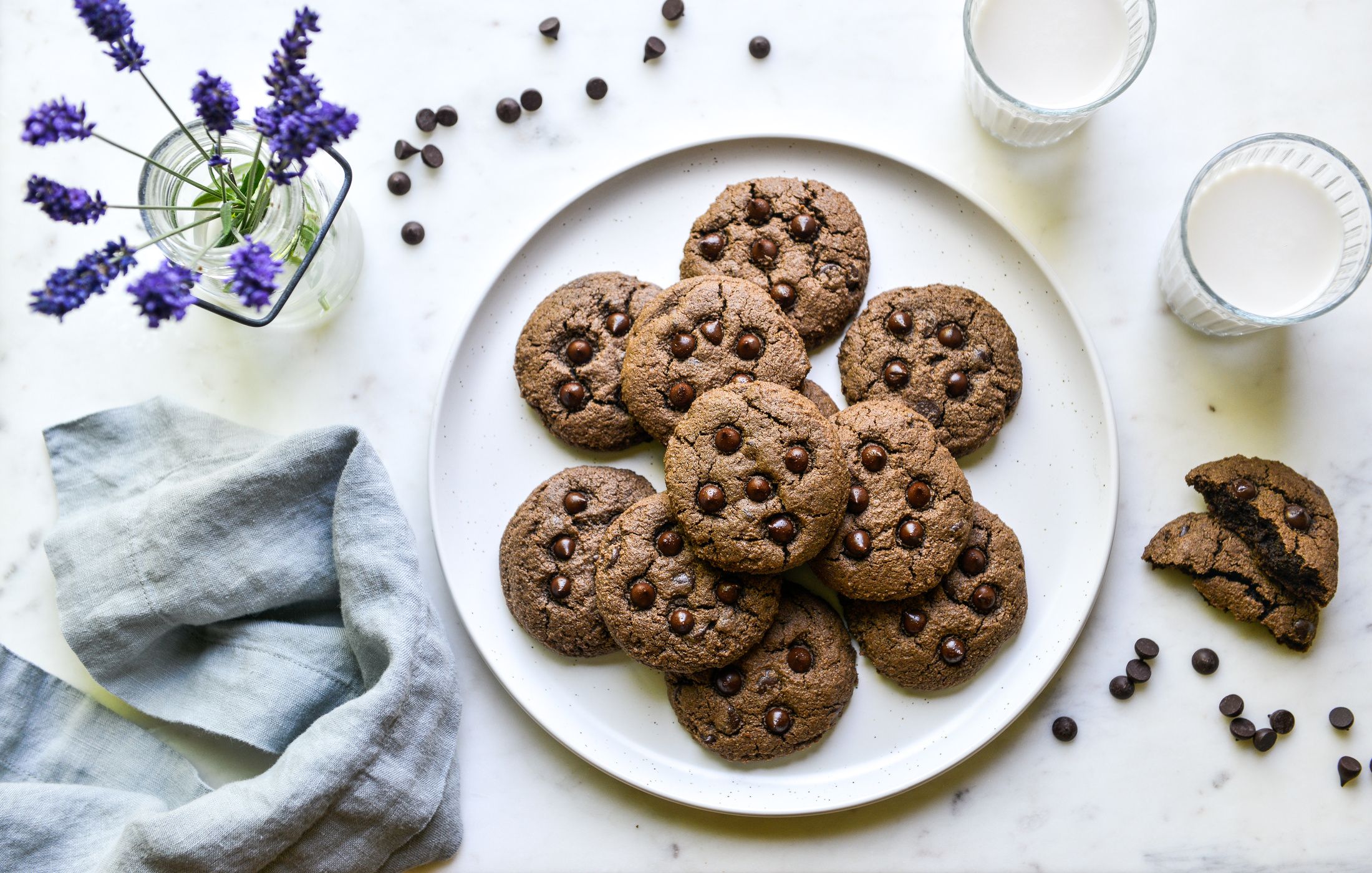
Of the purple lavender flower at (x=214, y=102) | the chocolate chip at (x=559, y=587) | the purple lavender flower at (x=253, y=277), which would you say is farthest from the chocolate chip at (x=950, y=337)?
the purple lavender flower at (x=214, y=102)

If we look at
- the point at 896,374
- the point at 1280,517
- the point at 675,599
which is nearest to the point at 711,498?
the point at 675,599

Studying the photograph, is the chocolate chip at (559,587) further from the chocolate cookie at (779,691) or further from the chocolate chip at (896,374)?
the chocolate chip at (896,374)

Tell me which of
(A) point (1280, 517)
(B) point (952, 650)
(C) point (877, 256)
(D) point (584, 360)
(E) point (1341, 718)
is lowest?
(E) point (1341, 718)

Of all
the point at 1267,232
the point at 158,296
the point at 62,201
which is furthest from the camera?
the point at 1267,232

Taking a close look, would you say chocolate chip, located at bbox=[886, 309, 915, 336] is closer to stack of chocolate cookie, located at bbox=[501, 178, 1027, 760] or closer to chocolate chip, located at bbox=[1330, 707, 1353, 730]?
stack of chocolate cookie, located at bbox=[501, 178, 1027, 760]

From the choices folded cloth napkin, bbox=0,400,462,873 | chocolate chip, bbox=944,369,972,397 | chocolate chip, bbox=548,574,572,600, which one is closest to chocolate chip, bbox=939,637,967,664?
chocolate chip, bbox=944,369,972,397

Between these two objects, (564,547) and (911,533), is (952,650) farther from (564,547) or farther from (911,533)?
(564,547)
